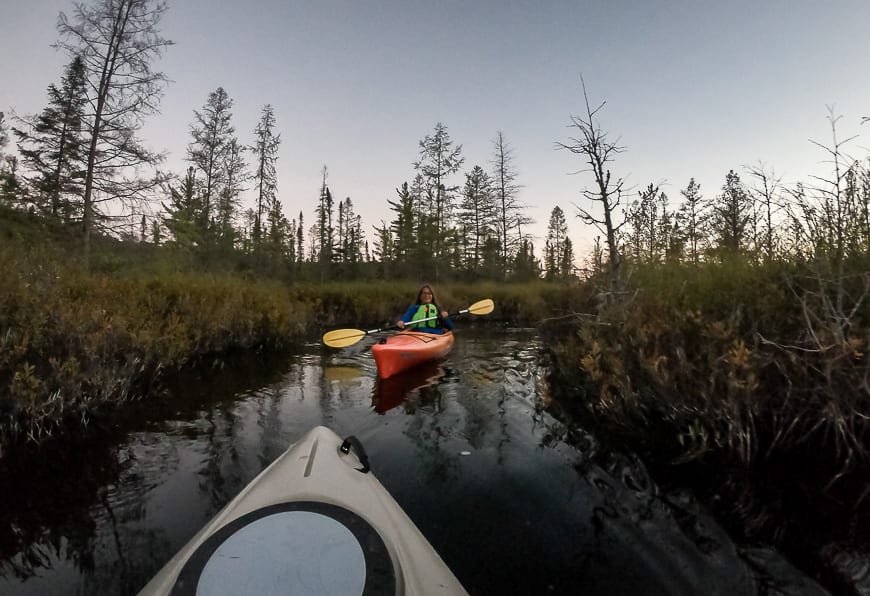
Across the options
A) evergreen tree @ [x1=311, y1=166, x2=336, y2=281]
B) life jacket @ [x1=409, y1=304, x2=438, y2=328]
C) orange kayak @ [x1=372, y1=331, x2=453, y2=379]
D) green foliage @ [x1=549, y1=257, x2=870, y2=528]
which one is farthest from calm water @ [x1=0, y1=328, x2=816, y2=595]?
evergreen tree @ [x1=311, y1=166, x2=336, y2=281]

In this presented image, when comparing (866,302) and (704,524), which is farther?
(866,302)

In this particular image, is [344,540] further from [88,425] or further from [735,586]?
[88,425]

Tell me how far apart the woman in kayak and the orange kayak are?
119cm

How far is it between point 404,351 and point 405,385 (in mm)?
620

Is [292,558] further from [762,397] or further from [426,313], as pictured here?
[426,313]

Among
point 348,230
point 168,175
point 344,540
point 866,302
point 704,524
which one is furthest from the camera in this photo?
point 348,230

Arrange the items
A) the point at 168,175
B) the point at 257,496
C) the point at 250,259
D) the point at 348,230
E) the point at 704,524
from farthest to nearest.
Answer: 1. the point at 348,230
2. the point at 250,259
3. the point at 168,175
4. the point at 704,524
5. the point at 257,496

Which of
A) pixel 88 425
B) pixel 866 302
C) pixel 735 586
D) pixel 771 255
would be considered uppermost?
pixel 771 255

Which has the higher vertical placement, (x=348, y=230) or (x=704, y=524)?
(x=348, y=230)

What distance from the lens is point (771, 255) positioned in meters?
4.20

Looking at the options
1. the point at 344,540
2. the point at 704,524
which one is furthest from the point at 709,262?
the point at 344,540

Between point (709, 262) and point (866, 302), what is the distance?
1.77m

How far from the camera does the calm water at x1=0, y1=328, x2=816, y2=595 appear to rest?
2531 millimetres

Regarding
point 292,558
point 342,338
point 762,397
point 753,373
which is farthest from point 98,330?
point 762,397
